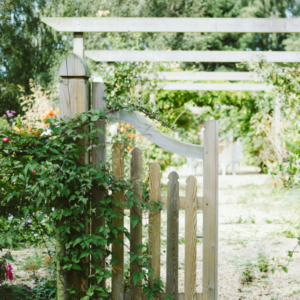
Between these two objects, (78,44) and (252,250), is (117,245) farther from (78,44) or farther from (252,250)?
(78,44)

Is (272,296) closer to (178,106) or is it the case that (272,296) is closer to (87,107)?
(87,107)

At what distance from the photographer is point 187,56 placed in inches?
219

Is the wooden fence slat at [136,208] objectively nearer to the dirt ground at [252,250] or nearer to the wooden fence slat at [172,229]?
the wooden fence slat at [172,229]

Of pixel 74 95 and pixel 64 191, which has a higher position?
pixel 74 95

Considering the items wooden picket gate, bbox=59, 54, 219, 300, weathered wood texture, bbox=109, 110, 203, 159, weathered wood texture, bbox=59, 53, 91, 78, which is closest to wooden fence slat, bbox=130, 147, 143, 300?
wooden picket gate, bbox=59, 54, 219, 300

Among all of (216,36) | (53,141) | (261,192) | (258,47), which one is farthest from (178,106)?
(258,47)

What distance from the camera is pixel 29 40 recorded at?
9570 mm

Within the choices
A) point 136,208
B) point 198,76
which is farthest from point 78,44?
point 198,76

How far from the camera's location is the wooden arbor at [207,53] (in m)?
2.01

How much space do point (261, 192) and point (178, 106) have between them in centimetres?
321

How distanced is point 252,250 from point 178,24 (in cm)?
285

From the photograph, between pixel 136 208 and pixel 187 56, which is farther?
pixel 187 56

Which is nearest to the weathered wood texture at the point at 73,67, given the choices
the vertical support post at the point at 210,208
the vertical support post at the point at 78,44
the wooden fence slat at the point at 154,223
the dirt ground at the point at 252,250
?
the wooden fence slat at the point at 154,223

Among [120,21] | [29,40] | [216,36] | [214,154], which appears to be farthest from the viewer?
[216,36]
